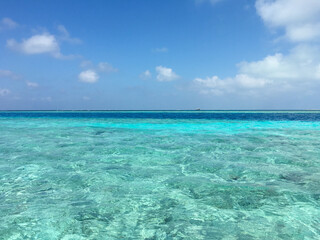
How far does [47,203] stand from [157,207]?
8.26ft

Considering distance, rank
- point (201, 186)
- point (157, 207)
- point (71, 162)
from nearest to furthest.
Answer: point (157, 207) → point (201, 186) → point (71, 162)

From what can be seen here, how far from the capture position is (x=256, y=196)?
5500 mm

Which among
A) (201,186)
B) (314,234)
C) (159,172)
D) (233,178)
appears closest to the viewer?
(314,234)

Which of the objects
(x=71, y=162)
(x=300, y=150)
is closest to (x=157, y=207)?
(x=71, y=162)

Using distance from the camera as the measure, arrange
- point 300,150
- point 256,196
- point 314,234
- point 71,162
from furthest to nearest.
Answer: point 300,150 → point 71,162 → point 256,196 → point 314,234

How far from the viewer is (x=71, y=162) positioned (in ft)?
29.5

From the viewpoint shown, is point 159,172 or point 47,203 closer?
→ point 47,203

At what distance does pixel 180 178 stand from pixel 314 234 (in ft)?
12.2

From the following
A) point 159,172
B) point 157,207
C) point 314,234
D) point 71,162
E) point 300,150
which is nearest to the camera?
point 314,234

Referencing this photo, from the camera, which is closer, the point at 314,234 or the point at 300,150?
the point at 314,234

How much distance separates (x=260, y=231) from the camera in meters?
3.97

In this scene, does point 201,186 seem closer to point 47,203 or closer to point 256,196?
point 256,196

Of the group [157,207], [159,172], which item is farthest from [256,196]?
[159,172]

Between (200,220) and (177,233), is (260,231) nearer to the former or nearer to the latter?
(200,220)
